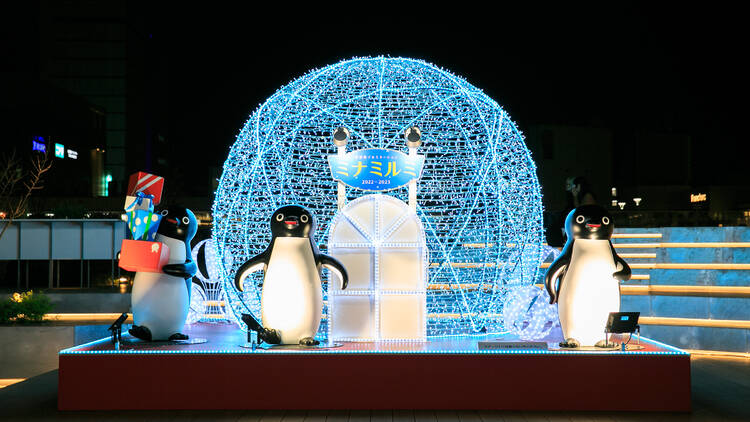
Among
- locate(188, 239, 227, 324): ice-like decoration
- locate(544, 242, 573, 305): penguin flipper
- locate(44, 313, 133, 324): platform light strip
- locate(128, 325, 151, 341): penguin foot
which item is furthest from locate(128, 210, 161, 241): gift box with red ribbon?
locate(44, 313, 133, 324): platform light strip

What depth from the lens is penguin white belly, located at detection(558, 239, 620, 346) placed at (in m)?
6.12

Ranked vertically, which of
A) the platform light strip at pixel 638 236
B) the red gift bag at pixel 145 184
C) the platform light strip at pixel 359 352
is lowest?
the platform light strip at pixel 359 352

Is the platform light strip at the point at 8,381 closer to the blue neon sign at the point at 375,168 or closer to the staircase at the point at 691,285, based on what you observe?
the blue neon sign at the point at 375,168

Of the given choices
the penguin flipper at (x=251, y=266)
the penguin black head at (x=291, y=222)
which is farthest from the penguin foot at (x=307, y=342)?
the penguin black head at (x=291, y=222)

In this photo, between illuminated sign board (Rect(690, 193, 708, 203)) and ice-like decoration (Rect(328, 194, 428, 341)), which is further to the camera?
illuminated sign board (Rect(690, 193, 708, 203))

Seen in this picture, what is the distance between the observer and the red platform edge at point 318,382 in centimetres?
582

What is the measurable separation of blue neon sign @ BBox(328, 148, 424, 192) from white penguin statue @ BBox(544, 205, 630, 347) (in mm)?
1540

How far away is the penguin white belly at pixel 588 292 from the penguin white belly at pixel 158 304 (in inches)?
138

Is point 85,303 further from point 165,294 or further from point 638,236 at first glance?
point 638,236

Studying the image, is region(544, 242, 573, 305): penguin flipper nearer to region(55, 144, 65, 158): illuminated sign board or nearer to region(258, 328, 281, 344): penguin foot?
region(258, 328, 281, 344): penguin foot

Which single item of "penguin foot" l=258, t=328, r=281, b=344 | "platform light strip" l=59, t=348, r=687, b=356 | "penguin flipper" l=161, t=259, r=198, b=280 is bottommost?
"platform light strip" l=59, t=348, r=687, b=356

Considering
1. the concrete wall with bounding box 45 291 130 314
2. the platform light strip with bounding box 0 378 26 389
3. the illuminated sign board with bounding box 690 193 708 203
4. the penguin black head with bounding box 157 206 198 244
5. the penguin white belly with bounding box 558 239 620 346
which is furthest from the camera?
the illuminated sign board with bounding box 690 193 708 203

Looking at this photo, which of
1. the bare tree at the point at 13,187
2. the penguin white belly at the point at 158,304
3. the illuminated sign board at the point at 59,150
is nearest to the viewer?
the penguin white belly at the point at 158,304

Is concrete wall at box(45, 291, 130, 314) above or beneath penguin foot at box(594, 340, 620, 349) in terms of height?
beneath
